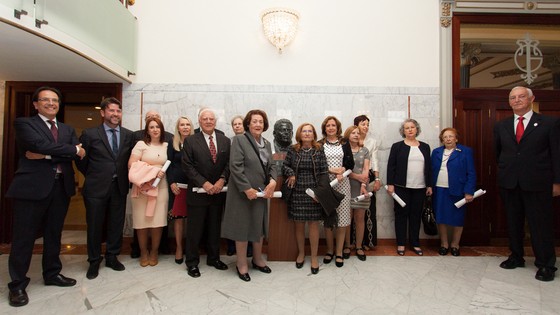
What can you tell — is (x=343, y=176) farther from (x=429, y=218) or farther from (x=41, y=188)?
(x=41, y=188)

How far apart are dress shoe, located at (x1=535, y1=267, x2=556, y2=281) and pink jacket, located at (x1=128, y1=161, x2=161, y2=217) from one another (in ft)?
12.9

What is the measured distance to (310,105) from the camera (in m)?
4.18

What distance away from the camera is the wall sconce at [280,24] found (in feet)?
12.9

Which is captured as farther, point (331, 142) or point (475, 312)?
point (331, 142)

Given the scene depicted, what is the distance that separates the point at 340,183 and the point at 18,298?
9.78 ft

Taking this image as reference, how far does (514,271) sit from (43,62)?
5.55 meters

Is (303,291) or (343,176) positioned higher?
(343,176)

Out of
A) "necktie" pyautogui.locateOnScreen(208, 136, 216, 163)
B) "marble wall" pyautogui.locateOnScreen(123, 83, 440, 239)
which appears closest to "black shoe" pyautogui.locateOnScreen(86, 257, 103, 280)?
"necktie" pyautogui.locateOnScreen(208, 136, 216, 163)

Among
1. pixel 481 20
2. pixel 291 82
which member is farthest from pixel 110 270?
pixel 481 20

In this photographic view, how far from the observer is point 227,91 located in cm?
415

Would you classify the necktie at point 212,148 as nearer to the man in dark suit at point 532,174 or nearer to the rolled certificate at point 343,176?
the rolled certificate at point 343,176

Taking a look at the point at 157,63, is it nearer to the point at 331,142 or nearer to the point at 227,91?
the point at 227,91

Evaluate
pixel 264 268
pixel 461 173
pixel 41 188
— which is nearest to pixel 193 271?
pixel 264 268

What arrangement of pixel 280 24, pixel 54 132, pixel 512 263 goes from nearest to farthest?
pixel 54 132 < pixel 512 263 < pixel 280 24
